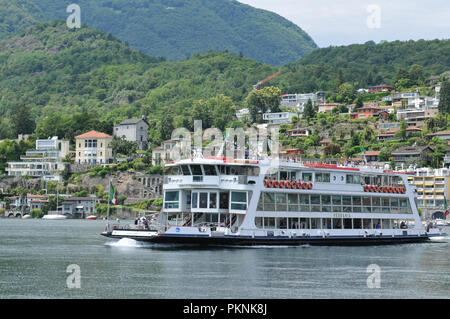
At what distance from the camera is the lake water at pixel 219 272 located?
32719 mm

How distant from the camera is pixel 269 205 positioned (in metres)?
50.2

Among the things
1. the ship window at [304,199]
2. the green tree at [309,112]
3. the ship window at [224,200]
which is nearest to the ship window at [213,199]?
the ship window at [224,200]

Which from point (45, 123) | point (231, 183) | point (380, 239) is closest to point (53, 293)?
point (231, 183)

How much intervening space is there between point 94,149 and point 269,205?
104m

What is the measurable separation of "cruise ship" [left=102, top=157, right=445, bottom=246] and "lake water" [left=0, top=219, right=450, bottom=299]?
1098 mm

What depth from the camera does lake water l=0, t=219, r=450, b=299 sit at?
107 feet

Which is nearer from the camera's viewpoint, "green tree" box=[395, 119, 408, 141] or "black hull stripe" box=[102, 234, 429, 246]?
"black hull stripe" box=[102, 234, 429, 246]

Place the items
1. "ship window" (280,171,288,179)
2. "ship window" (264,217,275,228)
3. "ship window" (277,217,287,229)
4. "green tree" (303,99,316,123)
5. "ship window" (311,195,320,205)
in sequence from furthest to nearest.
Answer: "green tree" (303,99,316,123) < "ship window" (311,195,320,205) < "ship window" (280,171,288,179) < "ship window" (277,217,287,229) < "ship window" (264,217,275,228)

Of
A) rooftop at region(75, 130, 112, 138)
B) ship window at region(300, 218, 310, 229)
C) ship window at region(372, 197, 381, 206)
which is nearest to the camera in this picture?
ship window at region(300, 218, 310, 229)

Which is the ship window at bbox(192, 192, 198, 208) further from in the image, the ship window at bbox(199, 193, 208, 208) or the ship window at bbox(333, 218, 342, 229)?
the ship window at bbox(333, 218, 342, 229)

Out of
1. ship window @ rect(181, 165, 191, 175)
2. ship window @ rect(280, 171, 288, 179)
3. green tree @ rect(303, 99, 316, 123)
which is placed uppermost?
green tree @ rect(303, 99, 316, 123)

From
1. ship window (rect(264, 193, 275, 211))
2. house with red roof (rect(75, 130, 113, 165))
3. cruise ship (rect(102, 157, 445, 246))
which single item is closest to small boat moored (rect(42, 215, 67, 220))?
house with red roof (rect(75, 130, 113, 165))

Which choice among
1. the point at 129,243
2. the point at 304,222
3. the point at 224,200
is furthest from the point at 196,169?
the point at 304,222

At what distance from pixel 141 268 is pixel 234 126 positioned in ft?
377
